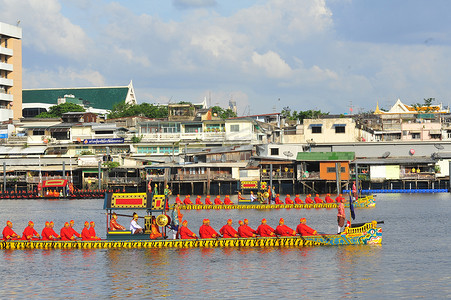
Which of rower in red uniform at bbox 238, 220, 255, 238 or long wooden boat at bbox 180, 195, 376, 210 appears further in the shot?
long wooden boat at bbox 180, 195, 376, 210

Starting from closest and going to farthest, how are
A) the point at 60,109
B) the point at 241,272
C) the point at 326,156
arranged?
the point at 241,272 < the point at 326,156 < the point at 60,109

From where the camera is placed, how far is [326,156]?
292 feet

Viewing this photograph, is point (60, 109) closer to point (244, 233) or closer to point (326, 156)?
point (326, 156)

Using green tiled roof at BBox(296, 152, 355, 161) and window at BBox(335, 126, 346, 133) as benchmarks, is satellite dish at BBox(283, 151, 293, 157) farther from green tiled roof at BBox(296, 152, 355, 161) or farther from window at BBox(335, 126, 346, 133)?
window at BBox(335, 126, 346, 133)

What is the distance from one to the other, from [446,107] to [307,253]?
421 ft

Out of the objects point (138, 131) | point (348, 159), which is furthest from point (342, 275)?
point (138, 131)

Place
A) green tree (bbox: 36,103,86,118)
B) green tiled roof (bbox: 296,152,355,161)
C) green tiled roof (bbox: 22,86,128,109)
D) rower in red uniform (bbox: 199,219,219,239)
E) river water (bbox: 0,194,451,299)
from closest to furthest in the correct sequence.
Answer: river water (bbox: 0,194,451,299) < rower in red uniform (bbox: 199,219,219,239) < green tiled roof (bbox: 296,152,355,161) < green tree (bbox: 36,103,86,118) < green tiled roof (bbox: 22,86,128,109)

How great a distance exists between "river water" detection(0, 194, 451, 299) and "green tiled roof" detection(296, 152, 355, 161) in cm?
4190

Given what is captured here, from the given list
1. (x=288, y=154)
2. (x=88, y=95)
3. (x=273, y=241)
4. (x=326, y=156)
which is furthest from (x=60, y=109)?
(x=273, y=241)

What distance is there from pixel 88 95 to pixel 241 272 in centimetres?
12361

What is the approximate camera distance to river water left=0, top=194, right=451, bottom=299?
94.6ft

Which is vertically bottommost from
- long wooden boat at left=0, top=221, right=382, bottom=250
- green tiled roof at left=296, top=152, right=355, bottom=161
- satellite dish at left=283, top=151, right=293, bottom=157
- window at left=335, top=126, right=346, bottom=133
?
long wooden boat at left=0, top=221, right=382, bottom=250

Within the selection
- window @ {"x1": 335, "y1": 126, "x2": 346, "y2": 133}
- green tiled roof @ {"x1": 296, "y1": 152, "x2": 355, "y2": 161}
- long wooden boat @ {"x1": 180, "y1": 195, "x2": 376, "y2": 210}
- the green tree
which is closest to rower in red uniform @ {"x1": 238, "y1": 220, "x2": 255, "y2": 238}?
long wooden boat @ {"x1": 180, "y1": 195, "x2": 376, "y2": 210}

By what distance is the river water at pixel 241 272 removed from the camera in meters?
28.8
